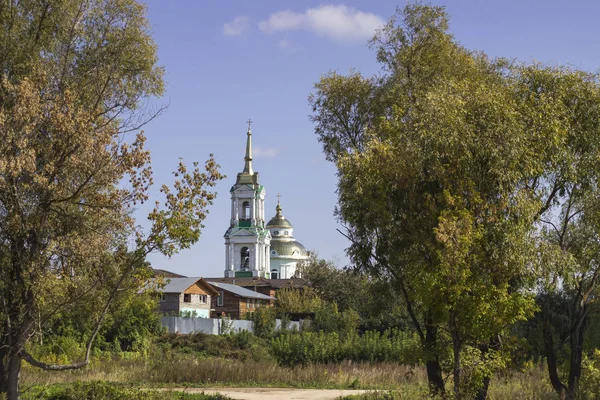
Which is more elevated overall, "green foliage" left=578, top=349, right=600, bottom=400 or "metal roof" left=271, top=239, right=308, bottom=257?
"metal roof" left=271, top=239, right=308, bottom=257

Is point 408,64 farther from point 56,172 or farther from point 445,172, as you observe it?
point 56,172

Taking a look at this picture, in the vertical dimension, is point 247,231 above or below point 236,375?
above

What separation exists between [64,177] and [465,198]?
850cm

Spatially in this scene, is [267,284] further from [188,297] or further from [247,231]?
[188,297]

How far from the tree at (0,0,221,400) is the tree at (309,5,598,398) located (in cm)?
464

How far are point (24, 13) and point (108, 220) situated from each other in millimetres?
5259

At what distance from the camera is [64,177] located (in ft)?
51.2

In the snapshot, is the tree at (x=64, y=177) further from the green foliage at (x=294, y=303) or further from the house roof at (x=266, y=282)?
the house roof at (x=266, y=282)

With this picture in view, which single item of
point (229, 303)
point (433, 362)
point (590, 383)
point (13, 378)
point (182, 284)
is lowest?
point (590, 383)

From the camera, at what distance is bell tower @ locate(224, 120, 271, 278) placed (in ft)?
356

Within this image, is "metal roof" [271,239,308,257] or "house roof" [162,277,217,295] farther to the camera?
"metal roof" [271,239,308,257]

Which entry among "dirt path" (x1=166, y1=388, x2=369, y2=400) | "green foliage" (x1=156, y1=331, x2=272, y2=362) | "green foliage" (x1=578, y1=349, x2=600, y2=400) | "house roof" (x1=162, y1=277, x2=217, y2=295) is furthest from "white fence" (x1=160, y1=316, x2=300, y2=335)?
"green foliage" (x1=578, y1=349, x2=600, y2=400)

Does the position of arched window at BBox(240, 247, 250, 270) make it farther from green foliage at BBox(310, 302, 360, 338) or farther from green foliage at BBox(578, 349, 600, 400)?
green foliage at BBox(578, 349, 600, 400)

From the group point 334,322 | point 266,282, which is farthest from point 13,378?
point 266,282
